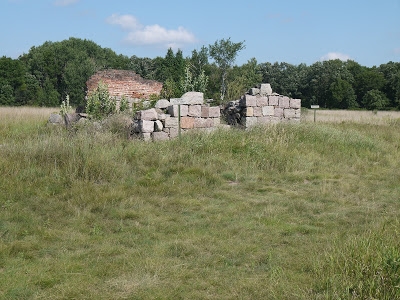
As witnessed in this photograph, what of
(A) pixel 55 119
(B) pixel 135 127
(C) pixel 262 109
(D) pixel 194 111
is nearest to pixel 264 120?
(C) pixel 262 109

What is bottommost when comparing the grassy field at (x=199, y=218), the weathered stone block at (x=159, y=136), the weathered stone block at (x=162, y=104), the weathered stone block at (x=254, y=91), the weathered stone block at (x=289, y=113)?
the grassy field at (x=199, y=218)

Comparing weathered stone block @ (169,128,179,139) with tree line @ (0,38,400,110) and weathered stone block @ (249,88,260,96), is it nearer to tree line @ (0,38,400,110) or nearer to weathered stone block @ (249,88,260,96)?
weathered stone block @ (249,88,260,96)

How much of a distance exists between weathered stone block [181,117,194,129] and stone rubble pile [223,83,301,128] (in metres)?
2.07

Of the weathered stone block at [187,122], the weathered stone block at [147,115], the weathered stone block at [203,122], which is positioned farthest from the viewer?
the weathered stone block at [203,122]

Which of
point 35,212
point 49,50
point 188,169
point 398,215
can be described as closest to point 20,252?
point 35,212

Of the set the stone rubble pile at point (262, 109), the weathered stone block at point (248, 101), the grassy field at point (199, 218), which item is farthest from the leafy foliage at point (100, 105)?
the weathered stone block at point (248, 101)

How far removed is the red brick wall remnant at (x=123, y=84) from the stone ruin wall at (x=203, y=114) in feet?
20.5

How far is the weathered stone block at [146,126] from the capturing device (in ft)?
36.2

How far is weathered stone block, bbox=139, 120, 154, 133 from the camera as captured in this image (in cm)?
1104

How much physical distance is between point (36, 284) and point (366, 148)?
10.2 m

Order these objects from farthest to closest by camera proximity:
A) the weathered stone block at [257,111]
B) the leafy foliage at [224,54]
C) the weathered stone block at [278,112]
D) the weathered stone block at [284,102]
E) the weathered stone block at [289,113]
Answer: the leafy foliage at [224,54] < the weathered stone block at [289,113] < the weathered stone block at [284,102] < the weathered stone block at [278,112] < the weathered stone block at [257,111]

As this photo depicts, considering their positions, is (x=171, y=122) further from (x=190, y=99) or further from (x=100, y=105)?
(x=100, y=105)

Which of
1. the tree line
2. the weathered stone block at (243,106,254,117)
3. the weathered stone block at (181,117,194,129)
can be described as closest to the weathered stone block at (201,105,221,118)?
A: the weathered stone block at (181,117,194,129)

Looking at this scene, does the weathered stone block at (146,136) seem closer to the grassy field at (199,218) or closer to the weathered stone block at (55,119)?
the grassy field at (199,218)
